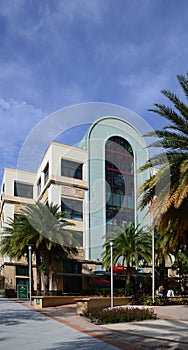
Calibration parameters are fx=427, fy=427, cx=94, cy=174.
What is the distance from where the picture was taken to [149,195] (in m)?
17.2

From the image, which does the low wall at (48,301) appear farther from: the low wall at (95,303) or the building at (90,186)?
A: the building at (90,186)

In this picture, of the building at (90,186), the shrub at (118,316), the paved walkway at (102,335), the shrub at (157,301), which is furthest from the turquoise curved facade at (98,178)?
the paved walkway at (102,335)

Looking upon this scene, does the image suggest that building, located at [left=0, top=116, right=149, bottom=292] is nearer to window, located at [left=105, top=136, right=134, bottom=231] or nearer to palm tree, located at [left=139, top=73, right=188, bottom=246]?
window, located at [left=105, top=136, right=134, bottom=231]

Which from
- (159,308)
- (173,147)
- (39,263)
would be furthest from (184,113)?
(39,263)

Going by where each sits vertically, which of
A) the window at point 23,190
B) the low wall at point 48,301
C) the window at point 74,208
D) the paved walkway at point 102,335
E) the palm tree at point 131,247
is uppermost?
the window at point 23,190

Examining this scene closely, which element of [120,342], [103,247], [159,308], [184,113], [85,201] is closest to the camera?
[120,342]

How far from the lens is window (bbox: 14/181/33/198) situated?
44128 mm

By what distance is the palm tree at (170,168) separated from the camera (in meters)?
16.0

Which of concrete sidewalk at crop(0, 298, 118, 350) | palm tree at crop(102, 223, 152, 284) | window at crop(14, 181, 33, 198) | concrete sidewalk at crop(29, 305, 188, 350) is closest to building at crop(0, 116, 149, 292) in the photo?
window at crop(14, 181, 33, 198)

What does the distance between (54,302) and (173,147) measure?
16628 mm

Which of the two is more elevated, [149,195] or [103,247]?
[149,195]

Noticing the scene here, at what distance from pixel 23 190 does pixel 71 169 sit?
21.1 ft

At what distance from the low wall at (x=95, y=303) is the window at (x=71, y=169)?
18.2 metres

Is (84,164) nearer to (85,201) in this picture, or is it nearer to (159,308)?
(85,201)
